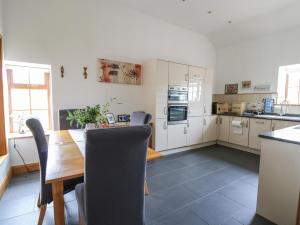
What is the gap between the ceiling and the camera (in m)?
3.13

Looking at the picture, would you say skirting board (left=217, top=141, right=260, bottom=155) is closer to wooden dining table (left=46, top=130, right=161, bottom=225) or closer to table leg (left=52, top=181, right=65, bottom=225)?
wooden dining table (left=46, top=130, right=161, bottom=225)

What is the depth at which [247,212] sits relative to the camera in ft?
6.01

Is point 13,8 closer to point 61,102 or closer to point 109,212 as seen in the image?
point 61,102

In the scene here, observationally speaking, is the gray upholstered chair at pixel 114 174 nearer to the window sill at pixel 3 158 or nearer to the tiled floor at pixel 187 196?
the tiled floor at pixel 187 196

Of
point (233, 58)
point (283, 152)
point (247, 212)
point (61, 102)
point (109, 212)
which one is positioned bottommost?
point (247, 212)

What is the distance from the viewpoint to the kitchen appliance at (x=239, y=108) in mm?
4168

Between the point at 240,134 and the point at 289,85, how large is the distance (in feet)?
5.14

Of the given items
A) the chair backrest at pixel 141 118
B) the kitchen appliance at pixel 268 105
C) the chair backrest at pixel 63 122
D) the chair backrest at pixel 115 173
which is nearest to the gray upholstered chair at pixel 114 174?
the chair backrest at pixel 115 173

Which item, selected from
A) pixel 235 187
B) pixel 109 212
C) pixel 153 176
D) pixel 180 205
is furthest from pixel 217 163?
pixel 109 212

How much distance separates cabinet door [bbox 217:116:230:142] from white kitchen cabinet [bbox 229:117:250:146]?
0.30 ft

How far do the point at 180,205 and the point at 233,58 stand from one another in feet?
13.8

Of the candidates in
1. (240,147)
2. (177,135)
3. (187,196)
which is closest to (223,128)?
(240,147)

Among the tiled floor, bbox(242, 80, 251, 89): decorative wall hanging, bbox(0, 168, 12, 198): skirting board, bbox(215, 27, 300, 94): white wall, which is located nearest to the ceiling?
bbox(215, 27, 300, 94): white wall

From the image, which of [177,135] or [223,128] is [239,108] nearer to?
[223,128]
